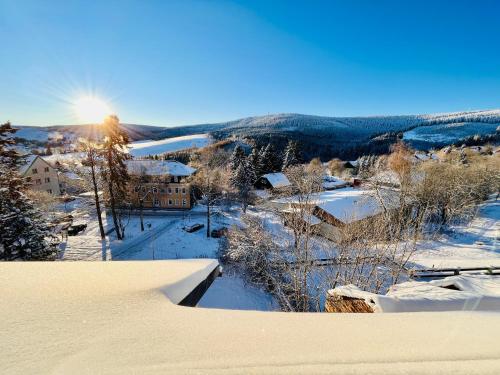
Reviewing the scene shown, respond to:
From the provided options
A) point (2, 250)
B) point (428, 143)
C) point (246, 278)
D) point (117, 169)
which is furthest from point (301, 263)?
point (428, 143)

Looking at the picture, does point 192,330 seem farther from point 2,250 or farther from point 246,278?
point 2,250

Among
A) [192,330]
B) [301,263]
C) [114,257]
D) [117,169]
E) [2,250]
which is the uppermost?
[192,330]

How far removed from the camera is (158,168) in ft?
105

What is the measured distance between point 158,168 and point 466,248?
110 feet

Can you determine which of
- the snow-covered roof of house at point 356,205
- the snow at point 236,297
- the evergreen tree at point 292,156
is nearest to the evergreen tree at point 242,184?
the snow-covered roof of house at point 356,205

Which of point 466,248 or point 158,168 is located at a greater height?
point 158,168

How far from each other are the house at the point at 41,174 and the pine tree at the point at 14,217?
979 inches

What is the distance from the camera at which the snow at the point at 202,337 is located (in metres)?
1.37

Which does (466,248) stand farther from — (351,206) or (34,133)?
(34,133)

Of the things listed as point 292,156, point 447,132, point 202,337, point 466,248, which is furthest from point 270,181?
point 447,132

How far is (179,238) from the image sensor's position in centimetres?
2244

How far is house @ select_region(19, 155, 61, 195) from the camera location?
1314 inches

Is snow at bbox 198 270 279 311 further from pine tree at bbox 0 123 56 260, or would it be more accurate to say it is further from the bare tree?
the bare tree

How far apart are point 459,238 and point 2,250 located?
3460 cm
